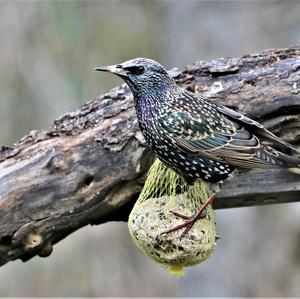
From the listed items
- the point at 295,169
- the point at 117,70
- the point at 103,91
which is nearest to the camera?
the point at 117,70

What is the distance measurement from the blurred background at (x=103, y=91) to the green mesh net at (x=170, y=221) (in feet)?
12.4

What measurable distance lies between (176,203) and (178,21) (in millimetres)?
4141

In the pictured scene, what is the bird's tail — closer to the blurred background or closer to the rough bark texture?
the rough bark texture

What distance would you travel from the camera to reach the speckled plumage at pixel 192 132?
13.0ft

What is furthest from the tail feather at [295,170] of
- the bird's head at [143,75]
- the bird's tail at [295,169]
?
the bird's head at [143,75]

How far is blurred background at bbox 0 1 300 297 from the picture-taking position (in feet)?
27.1

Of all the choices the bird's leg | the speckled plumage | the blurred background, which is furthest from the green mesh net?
the blurred background

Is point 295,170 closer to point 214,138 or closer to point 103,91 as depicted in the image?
point 214,138

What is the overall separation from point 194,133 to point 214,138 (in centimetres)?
11

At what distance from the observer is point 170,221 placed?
12.7 feet

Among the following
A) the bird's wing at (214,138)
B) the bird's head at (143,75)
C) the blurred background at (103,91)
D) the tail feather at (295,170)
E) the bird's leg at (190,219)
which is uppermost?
the bird's head at (143,75)

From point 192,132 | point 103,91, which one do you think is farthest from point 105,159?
point 103,91

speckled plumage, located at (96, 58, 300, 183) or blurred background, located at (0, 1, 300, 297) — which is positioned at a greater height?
speckled plumage, located at (96, 58, 300, 183)

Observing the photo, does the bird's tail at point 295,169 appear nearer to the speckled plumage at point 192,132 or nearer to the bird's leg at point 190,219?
the speckled plumage at point 192,132
